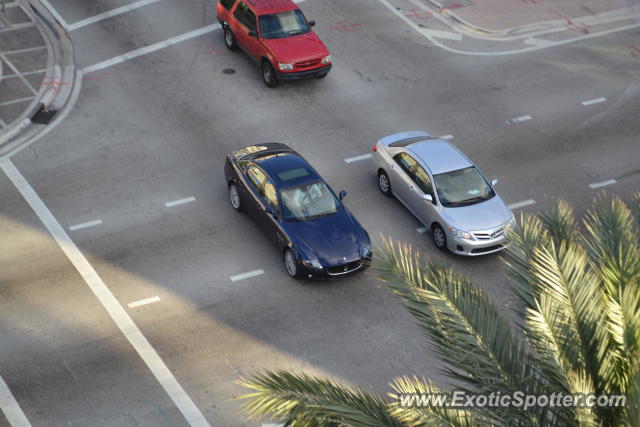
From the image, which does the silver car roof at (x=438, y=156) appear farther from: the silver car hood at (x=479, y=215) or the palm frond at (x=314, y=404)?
the palm frond at (x=314, y=404)

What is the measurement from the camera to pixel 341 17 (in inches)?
1095

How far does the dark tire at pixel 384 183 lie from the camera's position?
19.7 metres

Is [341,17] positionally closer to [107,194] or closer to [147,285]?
[107,194]

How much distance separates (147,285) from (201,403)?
3.42 meters

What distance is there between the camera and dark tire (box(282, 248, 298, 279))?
16.8 meters

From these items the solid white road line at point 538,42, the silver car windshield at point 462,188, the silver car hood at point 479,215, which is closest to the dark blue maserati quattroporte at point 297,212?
the silver car hood at point 479,215

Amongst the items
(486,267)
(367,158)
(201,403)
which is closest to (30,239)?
(201,403)

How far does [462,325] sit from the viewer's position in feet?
27.9

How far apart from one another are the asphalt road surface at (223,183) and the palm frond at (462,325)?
6.00m

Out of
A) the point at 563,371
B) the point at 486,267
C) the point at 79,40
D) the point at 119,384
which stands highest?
the point at 563,371

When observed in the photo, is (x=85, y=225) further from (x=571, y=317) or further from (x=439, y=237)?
(x=571, y=317)

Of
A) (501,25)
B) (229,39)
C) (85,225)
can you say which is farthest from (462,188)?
(501,25)

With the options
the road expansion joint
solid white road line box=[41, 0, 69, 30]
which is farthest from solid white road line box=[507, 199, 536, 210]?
solid white road line box=[41, 0, 69, 30]

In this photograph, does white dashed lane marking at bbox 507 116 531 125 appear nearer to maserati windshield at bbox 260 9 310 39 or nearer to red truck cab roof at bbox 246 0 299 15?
maserati windshield at bbox 260 9 310 39
